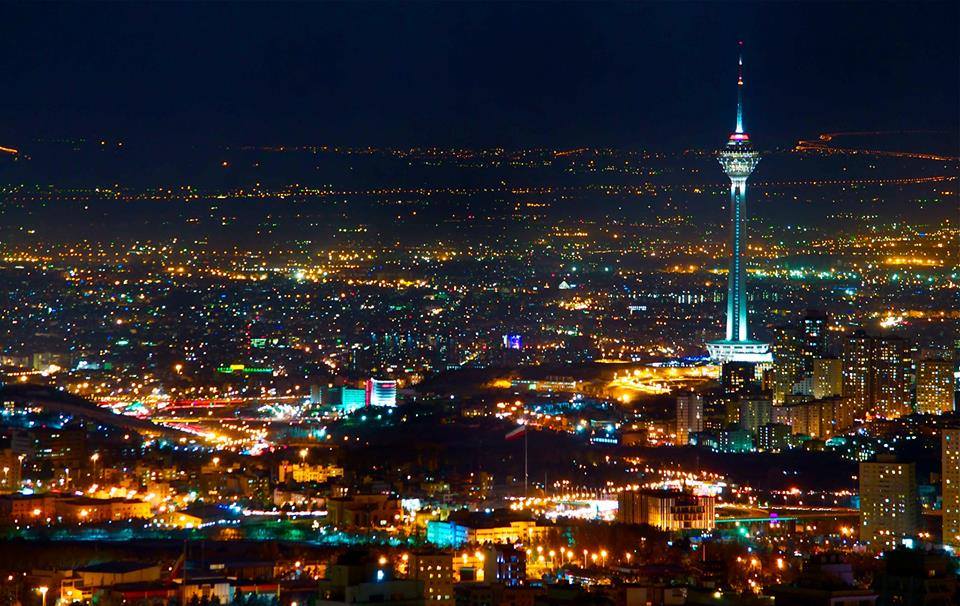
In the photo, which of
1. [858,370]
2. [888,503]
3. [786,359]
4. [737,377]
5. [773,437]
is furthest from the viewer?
[786,359]

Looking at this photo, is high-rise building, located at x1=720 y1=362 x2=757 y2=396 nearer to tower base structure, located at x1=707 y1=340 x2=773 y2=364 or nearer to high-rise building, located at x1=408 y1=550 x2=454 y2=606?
tower base structure, located at x1=707 y1=340 x2=773 y2=364

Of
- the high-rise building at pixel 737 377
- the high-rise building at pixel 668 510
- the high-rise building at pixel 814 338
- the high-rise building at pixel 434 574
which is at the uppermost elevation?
the high-rise building at pixel 814 338

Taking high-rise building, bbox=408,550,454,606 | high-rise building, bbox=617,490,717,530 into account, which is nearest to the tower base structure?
high-rise building, bbox=617,490,717,530

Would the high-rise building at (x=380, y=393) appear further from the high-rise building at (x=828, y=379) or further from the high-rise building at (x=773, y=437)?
the high-rise building at (x=773, y=437)

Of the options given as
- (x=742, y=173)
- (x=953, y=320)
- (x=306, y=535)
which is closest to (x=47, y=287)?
(x=742, y=173)

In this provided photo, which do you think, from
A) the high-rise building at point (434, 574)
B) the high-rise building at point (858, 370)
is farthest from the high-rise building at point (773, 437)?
the high-rise building at point (434, 574)

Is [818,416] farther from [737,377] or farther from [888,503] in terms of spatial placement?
[888,503]

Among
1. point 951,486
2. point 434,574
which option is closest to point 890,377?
point 951,486
